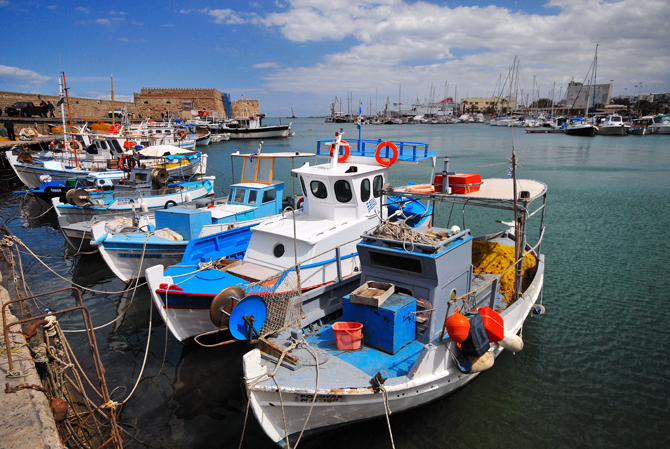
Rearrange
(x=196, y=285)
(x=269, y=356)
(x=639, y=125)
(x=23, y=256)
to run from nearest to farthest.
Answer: (x=269, y=356), (x=196, y=285), (x=23, y=256), (x=639, y=125)

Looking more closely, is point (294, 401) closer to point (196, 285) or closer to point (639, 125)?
point (196, 285)

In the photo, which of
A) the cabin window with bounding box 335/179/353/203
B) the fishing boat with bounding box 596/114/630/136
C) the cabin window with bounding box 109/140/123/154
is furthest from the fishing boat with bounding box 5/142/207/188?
the fishing boat with bounding box 596/114/630/136

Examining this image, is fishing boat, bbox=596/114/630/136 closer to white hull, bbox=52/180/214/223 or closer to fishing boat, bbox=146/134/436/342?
fishing boat, bbox=146/134/436/342

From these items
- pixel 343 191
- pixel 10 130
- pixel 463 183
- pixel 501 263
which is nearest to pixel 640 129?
pixel 501 263

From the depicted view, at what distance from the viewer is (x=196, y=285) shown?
352 inches

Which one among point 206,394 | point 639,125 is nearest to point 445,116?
point 639,125

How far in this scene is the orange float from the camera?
5863 millimetres

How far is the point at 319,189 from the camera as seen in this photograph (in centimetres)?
1059

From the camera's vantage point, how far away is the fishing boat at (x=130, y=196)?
17562mm

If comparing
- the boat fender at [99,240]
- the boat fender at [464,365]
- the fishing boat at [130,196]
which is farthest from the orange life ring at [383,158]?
the fishing boat at [130,196]

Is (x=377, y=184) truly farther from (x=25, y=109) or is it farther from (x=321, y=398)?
(x=25, y=109)

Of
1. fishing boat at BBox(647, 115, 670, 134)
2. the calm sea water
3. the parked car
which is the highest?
fishing boat at BBox(647, 115, 670, 134)

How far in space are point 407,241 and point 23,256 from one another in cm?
1843

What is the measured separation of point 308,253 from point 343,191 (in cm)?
217
